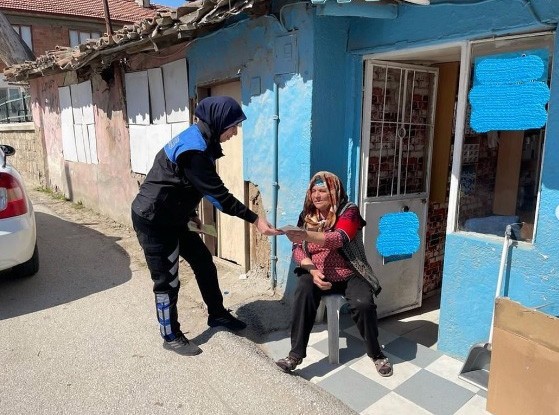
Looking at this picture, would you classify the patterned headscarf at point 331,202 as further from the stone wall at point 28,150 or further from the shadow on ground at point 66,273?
the stone wall at point 28,150

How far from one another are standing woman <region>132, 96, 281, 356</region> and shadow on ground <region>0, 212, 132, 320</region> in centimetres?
159

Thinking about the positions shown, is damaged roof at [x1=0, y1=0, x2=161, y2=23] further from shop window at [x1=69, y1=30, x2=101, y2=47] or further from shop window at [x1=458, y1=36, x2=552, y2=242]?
shop window at [x1=458, y1=36, x2=552, y2=242]

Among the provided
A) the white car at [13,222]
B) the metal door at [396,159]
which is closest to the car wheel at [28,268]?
the white car at [13,222]

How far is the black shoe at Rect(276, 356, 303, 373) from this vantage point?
2.89 metres

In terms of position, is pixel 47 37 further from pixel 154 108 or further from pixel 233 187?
pixel 233 187

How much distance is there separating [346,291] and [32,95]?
375 inches

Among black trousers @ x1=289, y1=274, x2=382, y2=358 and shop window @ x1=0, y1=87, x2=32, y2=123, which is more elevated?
shop window @ x1=0, y1=87, x2=32, y2=123

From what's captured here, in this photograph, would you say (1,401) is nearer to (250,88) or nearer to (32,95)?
(250,88)

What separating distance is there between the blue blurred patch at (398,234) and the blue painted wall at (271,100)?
31.1 inches

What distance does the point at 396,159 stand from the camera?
12.5 ft

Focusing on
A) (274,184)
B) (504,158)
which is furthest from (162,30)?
(504,158)

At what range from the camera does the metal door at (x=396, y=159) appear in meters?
3.60

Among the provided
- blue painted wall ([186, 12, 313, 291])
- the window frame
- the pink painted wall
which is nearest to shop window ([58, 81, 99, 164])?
the pink painted wall

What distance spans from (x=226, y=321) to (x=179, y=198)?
1152mm
